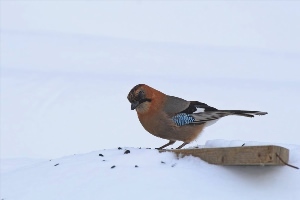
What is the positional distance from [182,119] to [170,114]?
0.07 metres

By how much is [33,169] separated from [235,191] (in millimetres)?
1058

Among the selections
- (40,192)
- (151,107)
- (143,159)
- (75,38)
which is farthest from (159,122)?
(75,38)

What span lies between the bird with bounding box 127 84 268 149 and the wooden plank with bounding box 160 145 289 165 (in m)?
0.58

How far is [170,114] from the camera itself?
3783 millimetres

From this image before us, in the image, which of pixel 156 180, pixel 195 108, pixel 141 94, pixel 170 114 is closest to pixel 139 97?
pixel 141 94

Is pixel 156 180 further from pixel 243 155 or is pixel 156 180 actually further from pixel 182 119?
pixel 182 119

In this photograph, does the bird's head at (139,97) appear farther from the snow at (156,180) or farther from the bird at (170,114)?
the snow at (156,180)

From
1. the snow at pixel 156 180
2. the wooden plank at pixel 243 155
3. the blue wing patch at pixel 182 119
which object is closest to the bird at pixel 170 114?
the blue wing patch at pixel 182 119

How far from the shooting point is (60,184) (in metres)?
3.15

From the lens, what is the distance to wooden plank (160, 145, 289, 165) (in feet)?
9.41

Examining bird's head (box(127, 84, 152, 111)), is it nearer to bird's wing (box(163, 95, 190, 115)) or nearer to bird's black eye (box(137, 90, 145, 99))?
bird's black eye (box(137, 90, 145, 99))

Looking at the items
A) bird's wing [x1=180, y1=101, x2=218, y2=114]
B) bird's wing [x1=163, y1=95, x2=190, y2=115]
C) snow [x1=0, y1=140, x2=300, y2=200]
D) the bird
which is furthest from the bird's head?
snow [x1=0, y1=140, x2=300, y2=200]

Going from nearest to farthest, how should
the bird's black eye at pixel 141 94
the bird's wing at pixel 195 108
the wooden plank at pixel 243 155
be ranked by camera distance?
1. the wooden plank at pixel 243 155
2. the bird's black eye at pixel 141 94
3. the bird's wing at pixel 195 108

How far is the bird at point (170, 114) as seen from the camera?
3740 millimetres
